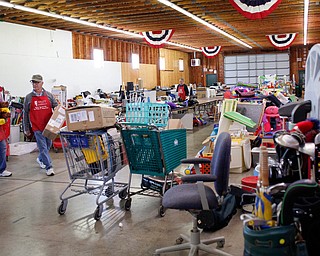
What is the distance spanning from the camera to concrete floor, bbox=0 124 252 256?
10.7ft

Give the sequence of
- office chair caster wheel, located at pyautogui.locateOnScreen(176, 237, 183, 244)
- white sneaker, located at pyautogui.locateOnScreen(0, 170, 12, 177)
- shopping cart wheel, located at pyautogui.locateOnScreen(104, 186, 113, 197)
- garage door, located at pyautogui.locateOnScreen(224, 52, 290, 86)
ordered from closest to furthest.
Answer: office chair caster wheel, located at pyautogui.locateOnScreen(176, 237, 183, 244)
shopping cart wheel, located at pyautogui.locateOnScreen(104, 186, 113, 197)
white sneaker, located at pyautogui.locateOnScreen(0, 170, 12, 177)
garage door, located at pyautogui.locateOnScreen(224, 52, 290, 86)

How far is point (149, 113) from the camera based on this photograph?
15.2 feet

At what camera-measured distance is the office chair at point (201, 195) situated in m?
2.68

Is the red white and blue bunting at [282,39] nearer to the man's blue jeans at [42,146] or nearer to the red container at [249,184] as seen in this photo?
the man's blue jeans at [42,146]

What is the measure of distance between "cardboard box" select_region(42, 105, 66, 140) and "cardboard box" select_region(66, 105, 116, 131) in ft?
5.17

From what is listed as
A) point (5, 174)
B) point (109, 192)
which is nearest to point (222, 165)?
point (109, 192)

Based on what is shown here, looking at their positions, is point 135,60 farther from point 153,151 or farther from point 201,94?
point 153,151

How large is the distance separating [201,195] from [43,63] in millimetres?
10746

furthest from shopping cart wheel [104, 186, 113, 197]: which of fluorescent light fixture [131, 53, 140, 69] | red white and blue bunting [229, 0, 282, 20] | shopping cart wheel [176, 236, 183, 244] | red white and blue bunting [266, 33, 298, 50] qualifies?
fluorescent light fixture [131, 53, 140, 69]

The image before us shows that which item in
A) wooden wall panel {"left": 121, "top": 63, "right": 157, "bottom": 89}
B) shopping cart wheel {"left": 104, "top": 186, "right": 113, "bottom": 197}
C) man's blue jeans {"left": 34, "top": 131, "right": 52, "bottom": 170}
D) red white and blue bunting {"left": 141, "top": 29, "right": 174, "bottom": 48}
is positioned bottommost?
shopping cart wheel {"left": 104, "top": 186, "right": 113, "bottom": 197}

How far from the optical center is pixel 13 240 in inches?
137

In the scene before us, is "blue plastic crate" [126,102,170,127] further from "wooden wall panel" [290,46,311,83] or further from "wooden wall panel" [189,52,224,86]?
"wooden wall panel" [290,46,311,83]

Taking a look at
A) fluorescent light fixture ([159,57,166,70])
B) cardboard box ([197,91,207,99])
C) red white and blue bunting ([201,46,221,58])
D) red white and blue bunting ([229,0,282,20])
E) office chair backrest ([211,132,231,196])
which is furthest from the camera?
fluorescent light fixture ([159,57,166,70])

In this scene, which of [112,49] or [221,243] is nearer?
[221,243]
